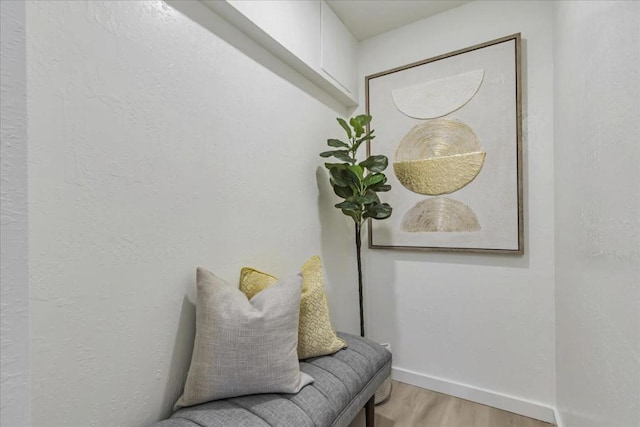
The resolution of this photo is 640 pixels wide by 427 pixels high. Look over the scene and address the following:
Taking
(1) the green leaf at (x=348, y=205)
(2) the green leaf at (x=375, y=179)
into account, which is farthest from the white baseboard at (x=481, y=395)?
(2) the green leaf at (x=375, y=179)

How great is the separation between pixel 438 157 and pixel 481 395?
1604 millimetres

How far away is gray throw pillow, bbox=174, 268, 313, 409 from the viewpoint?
1.06 meters

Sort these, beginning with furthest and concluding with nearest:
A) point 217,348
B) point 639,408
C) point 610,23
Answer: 1. point 217,348
2. point 610,23
3. point 639,408

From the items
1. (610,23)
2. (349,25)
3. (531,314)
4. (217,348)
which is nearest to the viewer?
(610,23)

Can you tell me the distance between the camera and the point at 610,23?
0.83m

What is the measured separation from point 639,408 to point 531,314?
1275mm

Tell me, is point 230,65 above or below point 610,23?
above

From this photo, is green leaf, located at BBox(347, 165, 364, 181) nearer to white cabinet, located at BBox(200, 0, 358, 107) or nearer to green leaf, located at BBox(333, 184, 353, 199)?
green leaf, located at BBox(333, 184, 353, 199)

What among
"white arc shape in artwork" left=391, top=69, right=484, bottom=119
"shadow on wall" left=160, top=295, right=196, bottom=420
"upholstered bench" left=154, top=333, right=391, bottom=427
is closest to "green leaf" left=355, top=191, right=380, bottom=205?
"white arc shape in artwork" left=391, top=69, right=484, bottom=119

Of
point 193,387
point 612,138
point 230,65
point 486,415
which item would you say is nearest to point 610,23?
point 612,138

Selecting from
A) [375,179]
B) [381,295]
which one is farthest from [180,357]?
[381,295]

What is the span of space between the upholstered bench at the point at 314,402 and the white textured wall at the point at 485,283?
2.62 ft

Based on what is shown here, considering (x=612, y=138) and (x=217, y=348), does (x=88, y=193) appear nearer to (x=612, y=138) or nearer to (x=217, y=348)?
(x=217, y=348)

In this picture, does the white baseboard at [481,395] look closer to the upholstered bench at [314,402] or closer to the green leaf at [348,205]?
the upholstered bench at [314,402]
